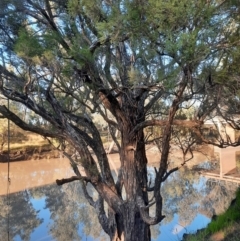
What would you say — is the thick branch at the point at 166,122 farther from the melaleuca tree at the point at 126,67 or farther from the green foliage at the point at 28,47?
the green foliage at the point at 28,47

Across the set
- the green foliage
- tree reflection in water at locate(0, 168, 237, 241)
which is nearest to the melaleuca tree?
the green foliage

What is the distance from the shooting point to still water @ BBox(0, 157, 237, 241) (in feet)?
15.5

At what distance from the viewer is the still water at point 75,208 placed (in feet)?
15.5

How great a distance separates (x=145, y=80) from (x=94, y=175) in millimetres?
878

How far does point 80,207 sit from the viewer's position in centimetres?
607

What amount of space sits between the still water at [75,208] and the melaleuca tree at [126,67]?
216cm

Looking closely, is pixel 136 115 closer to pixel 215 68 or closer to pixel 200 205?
pixel 215 68

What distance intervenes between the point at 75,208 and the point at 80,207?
4.0 inches

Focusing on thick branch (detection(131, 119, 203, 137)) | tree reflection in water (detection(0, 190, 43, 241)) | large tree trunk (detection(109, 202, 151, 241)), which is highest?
thick branch (detection(131, 119, 203, 137))

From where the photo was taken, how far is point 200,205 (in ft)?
19.2

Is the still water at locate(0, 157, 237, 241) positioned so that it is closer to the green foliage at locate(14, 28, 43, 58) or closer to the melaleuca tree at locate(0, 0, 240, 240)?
the melaleuca tree at locate(0, 0, 240, 240)

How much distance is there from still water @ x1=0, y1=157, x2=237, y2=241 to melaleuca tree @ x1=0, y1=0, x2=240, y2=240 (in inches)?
85.0

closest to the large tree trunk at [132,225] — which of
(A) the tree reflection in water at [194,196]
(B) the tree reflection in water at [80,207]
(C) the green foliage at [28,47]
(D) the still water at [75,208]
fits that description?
(C) the green foliage at [28,47]

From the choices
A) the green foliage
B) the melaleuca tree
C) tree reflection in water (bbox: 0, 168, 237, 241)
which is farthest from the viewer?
tree reflection in water (bbox: 0, 168, 237, 241)
